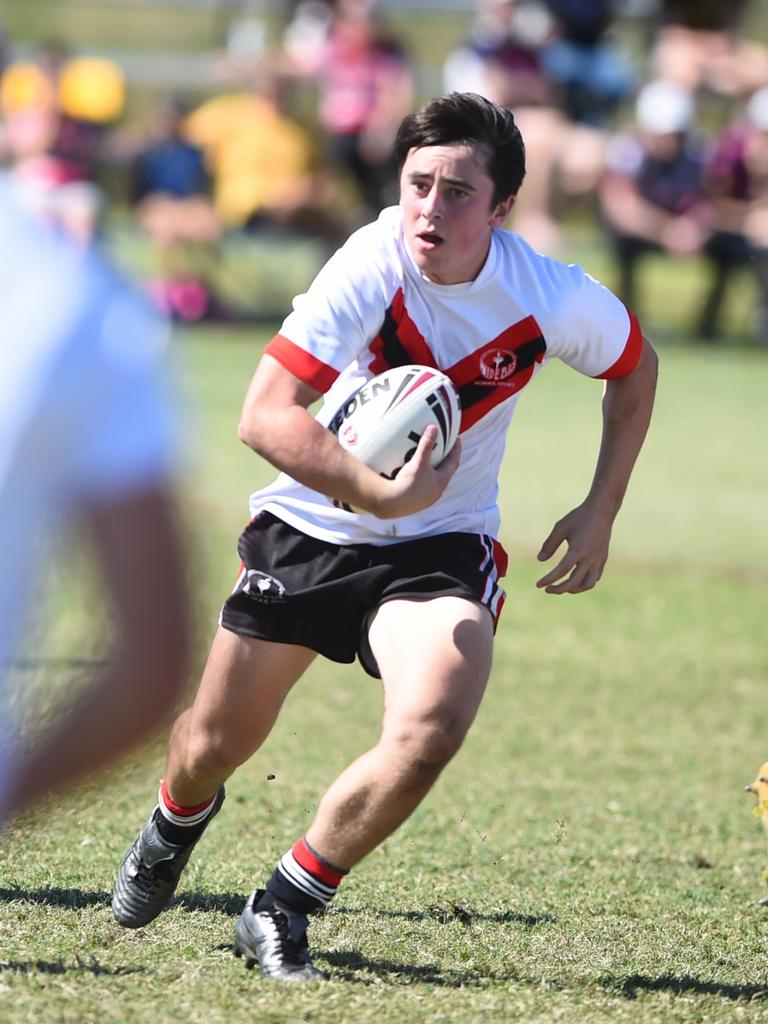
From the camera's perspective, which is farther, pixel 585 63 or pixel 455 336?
pixel 585 63

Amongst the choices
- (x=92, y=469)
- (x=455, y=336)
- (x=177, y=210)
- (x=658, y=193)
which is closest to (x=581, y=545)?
(x=455, y=336)

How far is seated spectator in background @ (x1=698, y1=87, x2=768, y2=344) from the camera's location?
17.7m

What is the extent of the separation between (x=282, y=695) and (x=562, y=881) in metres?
1.29

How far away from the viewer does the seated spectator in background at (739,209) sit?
17.7 metres

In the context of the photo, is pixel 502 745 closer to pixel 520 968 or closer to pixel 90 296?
pixel 520 968

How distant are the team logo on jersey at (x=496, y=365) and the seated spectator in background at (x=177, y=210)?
43.2ft

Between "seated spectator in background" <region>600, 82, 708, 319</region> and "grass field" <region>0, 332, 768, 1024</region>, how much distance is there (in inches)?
319

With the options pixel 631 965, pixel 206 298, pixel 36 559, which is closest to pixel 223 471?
pixel 206 298

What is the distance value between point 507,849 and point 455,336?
1.88 meters

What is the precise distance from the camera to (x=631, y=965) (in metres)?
4.39

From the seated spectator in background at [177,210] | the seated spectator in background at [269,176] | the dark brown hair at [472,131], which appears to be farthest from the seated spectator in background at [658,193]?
the dark brown hair at [472,131]

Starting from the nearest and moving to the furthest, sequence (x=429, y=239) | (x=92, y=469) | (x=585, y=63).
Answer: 1. (x=92, y=469)
2. (x=429, y=239)
3. (x=585, y=63)

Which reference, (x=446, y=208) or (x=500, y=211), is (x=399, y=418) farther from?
(x=500, y=211)

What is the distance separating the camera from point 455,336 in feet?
14.3
